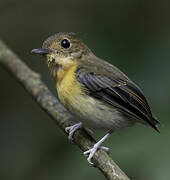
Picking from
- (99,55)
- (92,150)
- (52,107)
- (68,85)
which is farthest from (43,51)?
(92,150)

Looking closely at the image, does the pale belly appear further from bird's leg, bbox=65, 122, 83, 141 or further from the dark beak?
the dark beak

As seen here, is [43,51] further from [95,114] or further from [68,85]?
[95,114]

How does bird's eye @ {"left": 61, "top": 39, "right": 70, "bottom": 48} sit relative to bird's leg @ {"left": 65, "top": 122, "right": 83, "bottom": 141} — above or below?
above

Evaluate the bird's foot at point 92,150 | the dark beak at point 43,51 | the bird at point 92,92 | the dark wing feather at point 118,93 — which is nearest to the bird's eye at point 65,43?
the bird at point 92,92

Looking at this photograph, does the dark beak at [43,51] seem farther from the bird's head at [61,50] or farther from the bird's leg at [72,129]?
the bird's leg at [72,129]

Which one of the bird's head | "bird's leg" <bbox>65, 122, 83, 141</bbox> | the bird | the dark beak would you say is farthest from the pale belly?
the dark beak
